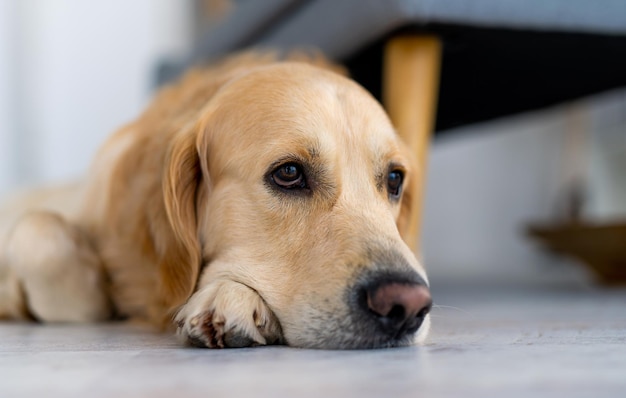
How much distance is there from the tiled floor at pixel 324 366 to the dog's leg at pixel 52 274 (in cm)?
21

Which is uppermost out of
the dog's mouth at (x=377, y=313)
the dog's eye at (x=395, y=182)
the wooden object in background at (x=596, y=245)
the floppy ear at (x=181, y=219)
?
the wooden object in background at (x=596, y=245)

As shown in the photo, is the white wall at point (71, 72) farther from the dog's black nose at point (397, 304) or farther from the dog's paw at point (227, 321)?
the dog's black nose at point (397, 304)

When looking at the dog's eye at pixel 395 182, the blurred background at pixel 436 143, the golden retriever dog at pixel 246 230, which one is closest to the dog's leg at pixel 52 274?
the golden retriever dog at pixel 246 230

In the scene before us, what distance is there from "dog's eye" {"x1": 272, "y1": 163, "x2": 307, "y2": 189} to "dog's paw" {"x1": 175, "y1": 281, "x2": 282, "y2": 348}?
0.30 meters

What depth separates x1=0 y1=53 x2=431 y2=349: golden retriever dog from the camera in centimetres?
144

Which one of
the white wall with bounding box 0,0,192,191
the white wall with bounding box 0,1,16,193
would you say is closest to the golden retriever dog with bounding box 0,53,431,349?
the white wall with bounding box 0,1,16,193

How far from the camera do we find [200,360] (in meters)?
1.25

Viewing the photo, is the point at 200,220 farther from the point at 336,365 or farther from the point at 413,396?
the point at 413,396

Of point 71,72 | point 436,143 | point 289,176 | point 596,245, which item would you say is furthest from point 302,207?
point 71,72

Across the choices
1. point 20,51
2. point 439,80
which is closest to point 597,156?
point 439,80

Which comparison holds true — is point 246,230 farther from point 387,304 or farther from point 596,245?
point 596,245

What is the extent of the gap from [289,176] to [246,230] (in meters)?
0.17

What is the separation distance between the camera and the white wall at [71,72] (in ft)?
17.9

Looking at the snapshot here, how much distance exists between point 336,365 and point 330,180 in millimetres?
572
